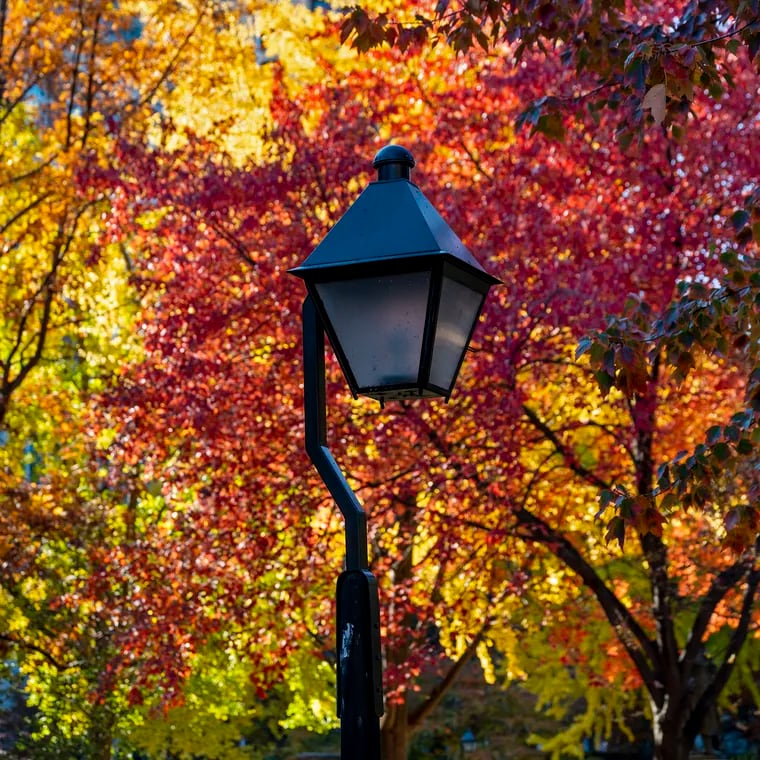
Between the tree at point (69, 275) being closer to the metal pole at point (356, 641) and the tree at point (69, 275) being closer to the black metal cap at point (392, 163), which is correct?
the black metal cap at point (392, 163)

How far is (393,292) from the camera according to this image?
4.21m

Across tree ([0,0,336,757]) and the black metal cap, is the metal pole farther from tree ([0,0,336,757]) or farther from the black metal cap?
tree ([0,0,336,757])

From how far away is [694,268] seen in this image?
13.0m

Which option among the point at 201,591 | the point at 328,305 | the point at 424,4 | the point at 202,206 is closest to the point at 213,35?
the point at 424,4

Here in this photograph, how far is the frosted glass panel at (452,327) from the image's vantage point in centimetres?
425

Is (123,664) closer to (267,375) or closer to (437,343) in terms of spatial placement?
(267,375)

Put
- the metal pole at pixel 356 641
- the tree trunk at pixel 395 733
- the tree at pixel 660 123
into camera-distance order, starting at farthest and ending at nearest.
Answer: the tree trunk at pixel 395 733, the tree at pixel 660 123, the metal pole at pixel 356 641

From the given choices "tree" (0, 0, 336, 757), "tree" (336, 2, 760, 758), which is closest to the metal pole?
Result: "tree" (336, 2, 760, 758)

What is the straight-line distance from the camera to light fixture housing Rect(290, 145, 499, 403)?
13.7ft

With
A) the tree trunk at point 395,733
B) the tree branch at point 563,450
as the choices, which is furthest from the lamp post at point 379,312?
the tree trunk at point 395,733

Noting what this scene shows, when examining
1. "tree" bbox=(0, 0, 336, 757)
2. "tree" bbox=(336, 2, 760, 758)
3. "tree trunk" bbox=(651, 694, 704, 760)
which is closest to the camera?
→ "tree" bbox=(336, 2, 760, 758)

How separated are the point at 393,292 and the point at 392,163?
2.02 ft

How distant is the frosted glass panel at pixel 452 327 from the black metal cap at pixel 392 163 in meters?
0.53

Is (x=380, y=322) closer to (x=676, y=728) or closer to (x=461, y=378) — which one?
(x=461, y=378)
